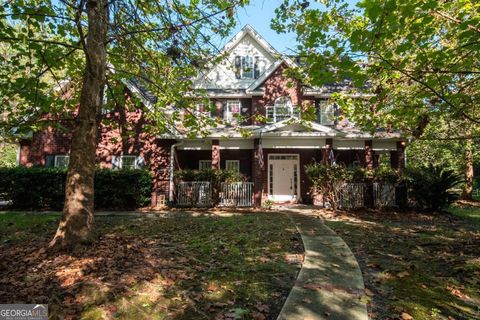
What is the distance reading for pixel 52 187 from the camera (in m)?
13.6

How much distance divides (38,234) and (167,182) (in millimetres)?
8565

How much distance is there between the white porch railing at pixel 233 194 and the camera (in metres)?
15.0

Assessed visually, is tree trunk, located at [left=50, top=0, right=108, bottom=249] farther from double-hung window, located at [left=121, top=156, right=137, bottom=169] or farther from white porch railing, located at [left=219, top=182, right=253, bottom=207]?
double-hung window, located at [left=121, top=156, right=137, bottom=169]

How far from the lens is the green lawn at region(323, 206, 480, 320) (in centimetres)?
376

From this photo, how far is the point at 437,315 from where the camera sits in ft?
11.7

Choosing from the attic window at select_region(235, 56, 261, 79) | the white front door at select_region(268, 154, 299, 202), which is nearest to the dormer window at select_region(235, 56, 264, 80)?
the attic window at select_region(235, 56, 261, 79)

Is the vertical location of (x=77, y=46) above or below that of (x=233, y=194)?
above

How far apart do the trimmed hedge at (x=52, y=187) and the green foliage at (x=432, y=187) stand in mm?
12511

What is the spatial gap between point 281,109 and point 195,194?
7097 mm

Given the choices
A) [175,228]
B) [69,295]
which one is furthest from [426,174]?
[69,295]

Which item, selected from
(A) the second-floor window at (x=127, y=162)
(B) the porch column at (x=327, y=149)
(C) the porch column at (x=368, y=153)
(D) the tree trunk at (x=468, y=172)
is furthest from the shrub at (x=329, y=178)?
(D) the tree trunk at (x=468, y=172)

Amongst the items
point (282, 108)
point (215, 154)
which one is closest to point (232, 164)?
point (215, 154)

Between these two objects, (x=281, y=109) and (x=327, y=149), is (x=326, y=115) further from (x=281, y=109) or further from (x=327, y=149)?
(x=327, y=149)

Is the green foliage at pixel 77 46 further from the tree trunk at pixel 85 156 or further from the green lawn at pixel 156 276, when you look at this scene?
the green lawn at pixel 156 276
